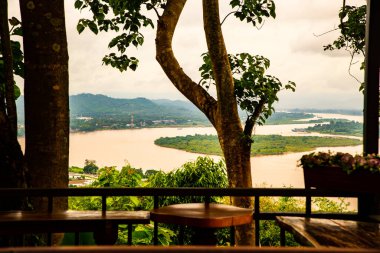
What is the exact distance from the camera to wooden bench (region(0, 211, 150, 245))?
2309mm

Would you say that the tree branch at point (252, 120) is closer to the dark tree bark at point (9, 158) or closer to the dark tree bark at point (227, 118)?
the dark tree bark at point (227, 118)

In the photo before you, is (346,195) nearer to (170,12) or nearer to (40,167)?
(40,167)

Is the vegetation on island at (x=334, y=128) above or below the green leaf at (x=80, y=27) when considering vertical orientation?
below

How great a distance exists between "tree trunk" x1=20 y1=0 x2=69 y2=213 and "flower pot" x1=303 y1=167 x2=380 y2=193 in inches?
62.2

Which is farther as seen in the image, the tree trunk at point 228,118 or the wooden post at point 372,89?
the tree trunk at point 228,118

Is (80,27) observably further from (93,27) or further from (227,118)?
(227,118)

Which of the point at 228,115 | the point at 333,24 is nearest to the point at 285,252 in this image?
the point at 228,115

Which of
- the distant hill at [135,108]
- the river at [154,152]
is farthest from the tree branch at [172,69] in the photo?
the distant hill at [135,108]

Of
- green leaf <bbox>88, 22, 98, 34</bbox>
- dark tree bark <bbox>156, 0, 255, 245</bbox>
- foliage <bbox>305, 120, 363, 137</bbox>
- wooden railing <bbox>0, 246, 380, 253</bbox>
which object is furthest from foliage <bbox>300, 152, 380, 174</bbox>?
A: foliage <bbox>305, 120, 363, 137</bbox>

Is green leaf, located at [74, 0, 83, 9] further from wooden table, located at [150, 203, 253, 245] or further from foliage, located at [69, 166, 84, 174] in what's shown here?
wooden table, located at [150, 203, 253, 245]

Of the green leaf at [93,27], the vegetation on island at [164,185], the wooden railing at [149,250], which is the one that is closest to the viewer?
the wooden railing at [149,250]

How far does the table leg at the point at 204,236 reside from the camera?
2.36 m

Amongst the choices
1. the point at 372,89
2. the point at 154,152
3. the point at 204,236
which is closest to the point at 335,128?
the point at 154,152

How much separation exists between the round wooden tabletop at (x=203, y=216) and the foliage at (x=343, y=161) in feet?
1.22
